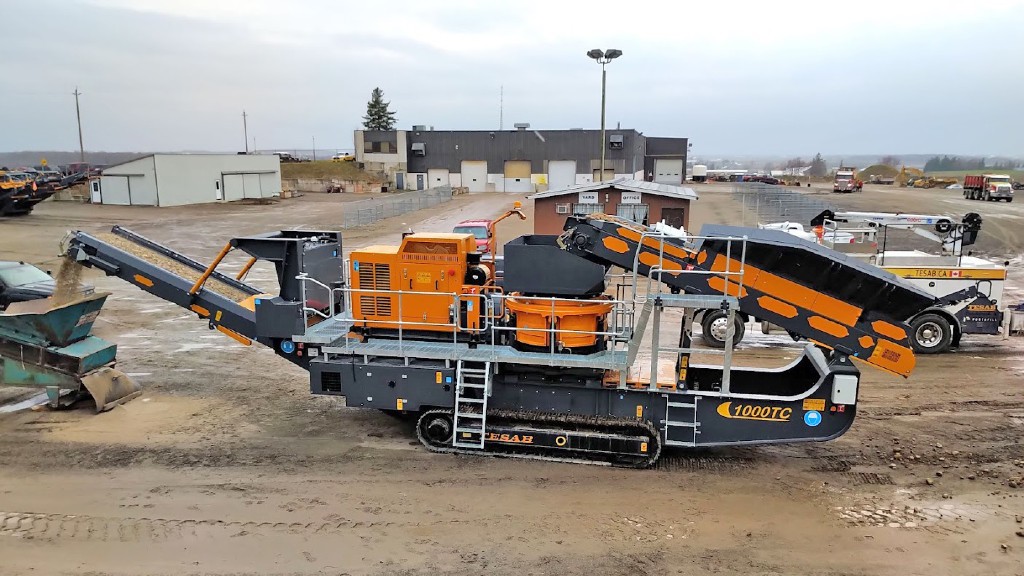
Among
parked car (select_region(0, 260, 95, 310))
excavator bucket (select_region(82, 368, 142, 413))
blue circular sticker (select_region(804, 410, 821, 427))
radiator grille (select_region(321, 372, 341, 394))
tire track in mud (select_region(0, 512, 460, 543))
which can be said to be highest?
parked car (select_region(0, 260, 95, 310))

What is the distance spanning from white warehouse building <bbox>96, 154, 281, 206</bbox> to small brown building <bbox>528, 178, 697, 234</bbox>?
29.9 metres

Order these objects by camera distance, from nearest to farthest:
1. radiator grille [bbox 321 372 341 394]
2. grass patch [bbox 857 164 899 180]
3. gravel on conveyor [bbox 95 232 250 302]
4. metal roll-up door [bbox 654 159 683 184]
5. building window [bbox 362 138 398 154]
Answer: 1. radiator grille [bbox 321 372 341 394]
2. gravel on conveyor [bbox 95 232 250 302]
3. building window [bbox 362 138 398 154]
4. metal roll-up door [bbox 654 159 683 184]
5. grass patch [bbox 857 164 899 180]

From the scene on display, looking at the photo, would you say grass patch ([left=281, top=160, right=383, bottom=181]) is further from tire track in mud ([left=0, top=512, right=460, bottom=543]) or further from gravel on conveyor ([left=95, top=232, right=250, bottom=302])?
tire track in mud ([left=0, top=512, right=460, bottom=543])

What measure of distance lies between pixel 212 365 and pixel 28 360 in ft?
10.5

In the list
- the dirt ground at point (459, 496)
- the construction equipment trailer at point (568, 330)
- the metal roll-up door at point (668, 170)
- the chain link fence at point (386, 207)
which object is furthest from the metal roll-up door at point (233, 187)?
the metal roll-up door at point (668, 170)

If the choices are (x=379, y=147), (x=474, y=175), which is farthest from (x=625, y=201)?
(x=379, y=147)

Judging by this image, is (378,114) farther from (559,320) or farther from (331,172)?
(559,320)

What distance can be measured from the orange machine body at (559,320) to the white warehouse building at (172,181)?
4322 centimetres

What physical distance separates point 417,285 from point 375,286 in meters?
0.59

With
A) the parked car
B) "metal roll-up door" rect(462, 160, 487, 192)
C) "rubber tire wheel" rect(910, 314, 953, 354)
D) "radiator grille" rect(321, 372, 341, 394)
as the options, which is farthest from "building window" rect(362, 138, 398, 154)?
"radiator grille" rect(321, 372, 341, 394)

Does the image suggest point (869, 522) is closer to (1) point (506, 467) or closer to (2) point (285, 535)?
(1) point (506, 467)

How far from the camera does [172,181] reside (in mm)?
45000

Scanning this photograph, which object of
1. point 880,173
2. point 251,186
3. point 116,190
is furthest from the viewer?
point 880,173

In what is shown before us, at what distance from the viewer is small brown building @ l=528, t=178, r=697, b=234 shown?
87.6 ft
